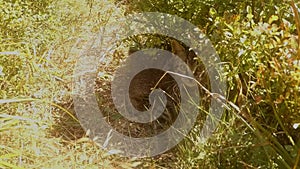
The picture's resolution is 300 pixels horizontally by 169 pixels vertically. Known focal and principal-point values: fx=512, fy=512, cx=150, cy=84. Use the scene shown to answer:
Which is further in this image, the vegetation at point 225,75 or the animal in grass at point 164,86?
the animal in grass at point 164,86

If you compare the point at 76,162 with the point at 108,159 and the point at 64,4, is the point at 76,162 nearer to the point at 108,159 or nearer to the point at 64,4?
the point at 108,159

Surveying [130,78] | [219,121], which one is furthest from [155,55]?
[219,121]

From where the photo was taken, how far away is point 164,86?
2740 mm

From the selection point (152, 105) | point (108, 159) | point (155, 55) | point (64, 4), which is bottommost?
point (108, 159)

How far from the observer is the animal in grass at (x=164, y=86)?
258 cm

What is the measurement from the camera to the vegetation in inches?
73.2

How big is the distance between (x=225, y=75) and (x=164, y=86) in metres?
0.69

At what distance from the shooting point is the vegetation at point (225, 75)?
1858 millimetres

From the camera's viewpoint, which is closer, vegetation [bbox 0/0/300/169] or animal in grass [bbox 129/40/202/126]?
vegetation [bbox 0/0/300/169]

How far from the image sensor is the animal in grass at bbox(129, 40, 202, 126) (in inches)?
101

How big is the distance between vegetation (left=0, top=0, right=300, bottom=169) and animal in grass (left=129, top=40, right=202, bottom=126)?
0.18 meters

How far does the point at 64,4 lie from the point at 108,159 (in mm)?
1386

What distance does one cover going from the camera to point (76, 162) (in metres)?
2.34

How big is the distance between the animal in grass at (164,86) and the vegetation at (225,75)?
0.18m
